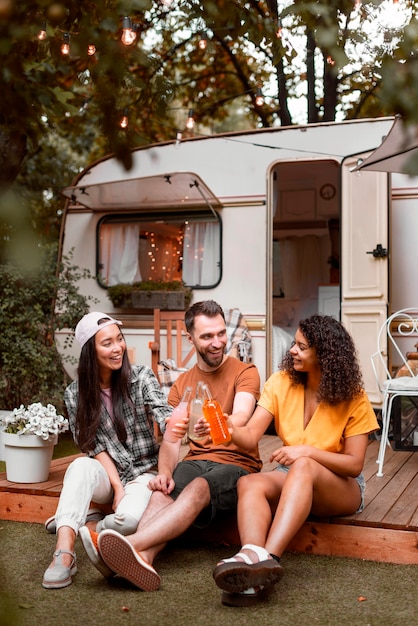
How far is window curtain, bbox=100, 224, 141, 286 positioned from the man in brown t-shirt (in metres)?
3.74

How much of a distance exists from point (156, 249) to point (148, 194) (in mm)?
580

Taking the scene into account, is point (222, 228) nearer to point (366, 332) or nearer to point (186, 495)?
point (366, 332)

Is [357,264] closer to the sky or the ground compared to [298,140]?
closer to the ground

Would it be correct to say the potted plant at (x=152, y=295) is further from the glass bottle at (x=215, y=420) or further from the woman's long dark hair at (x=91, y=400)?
the glass bottle at (x=215, y=420)

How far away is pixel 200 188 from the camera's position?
6551 millimetres

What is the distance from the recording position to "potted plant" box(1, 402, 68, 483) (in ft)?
13.1

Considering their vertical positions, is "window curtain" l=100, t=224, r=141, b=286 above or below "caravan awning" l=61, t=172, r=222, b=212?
below

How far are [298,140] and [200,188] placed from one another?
86cm

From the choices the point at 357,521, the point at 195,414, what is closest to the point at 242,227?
the point at 357,521

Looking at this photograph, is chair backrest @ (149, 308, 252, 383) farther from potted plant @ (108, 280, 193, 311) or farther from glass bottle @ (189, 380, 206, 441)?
glass bottle @ (189, 380, 206, 441)

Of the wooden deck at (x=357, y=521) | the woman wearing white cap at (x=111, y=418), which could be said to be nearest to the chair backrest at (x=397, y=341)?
the wooden deck at (x=357, y=521)

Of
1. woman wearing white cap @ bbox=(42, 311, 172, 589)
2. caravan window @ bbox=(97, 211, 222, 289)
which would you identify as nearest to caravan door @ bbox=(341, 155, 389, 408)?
caravan window @ bbox=(97, 211, 222, 289)

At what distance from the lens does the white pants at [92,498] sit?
125 inches

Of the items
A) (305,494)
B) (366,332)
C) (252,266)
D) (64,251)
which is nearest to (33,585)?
(305,494)
